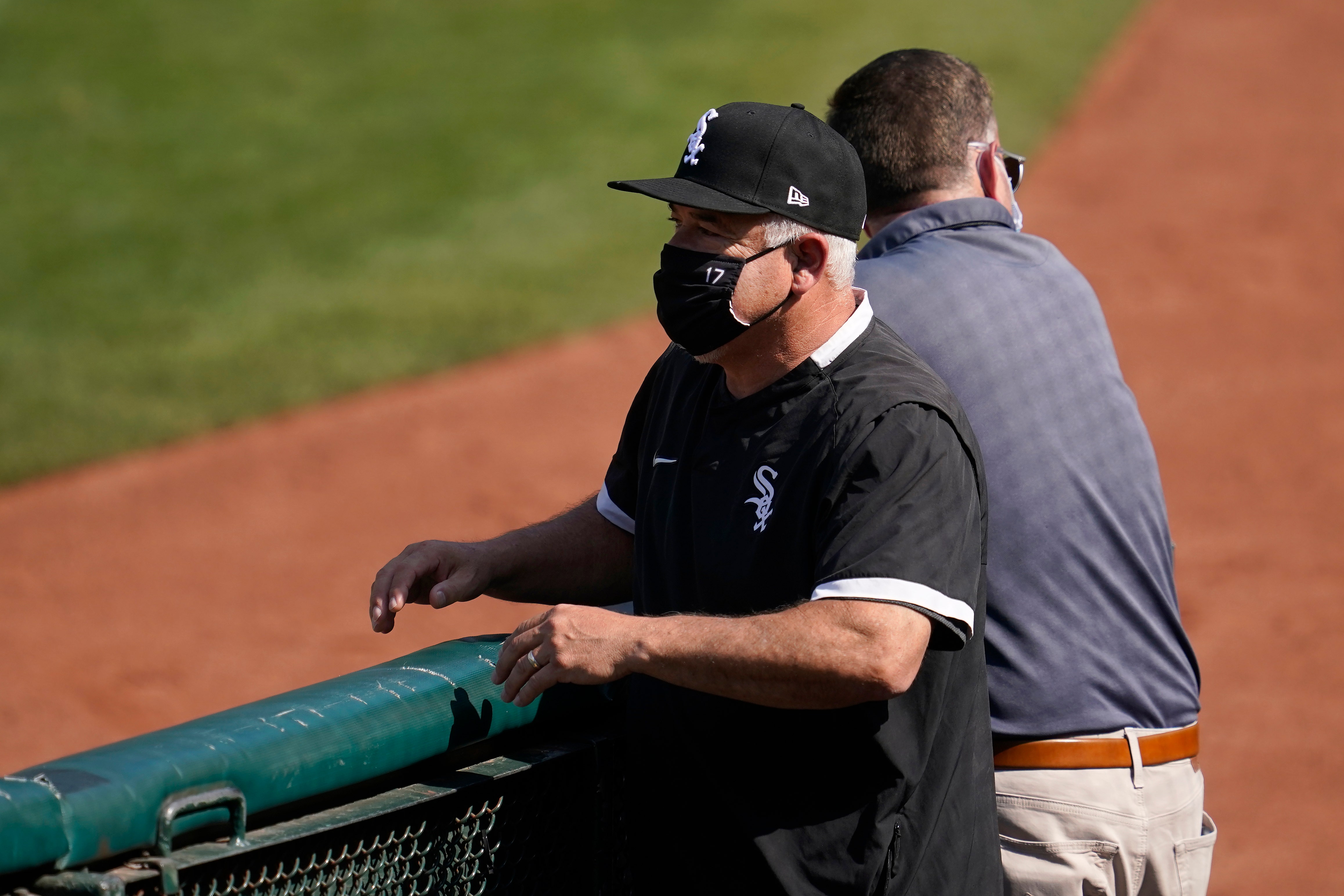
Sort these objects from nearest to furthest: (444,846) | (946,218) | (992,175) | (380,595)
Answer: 1. (444,846)
2. (380,595)
3. (946,218)
4. (992,175)

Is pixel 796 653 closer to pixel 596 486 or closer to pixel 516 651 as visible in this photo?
pixel 516 651

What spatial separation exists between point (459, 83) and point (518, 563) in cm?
1464

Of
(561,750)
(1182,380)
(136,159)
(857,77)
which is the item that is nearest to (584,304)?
(1182,380)

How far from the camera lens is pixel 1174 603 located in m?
2.67

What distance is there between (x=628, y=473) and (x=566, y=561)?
0.68 feet

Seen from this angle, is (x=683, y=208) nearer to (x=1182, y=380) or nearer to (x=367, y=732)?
(x=367, y=732)

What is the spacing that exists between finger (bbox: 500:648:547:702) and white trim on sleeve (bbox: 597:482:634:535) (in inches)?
23.4

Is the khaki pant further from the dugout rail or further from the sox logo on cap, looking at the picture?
the sox logo on cap

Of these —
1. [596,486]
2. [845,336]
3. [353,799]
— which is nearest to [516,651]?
[353,799]

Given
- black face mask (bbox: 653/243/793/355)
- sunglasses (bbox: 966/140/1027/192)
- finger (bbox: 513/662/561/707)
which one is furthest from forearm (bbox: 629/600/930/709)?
sunglasses (bbox: 966/140/1027/192)

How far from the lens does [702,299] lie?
2182 millimetres

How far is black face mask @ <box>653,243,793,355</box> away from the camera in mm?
2166

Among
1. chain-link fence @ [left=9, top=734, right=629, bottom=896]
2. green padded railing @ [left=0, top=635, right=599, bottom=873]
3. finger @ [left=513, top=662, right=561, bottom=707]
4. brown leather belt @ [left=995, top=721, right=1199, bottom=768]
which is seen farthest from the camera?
brown leather belt @ [left=995, top=721, right=1199, bottom=768]

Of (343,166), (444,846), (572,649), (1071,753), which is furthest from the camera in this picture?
(343,166)
